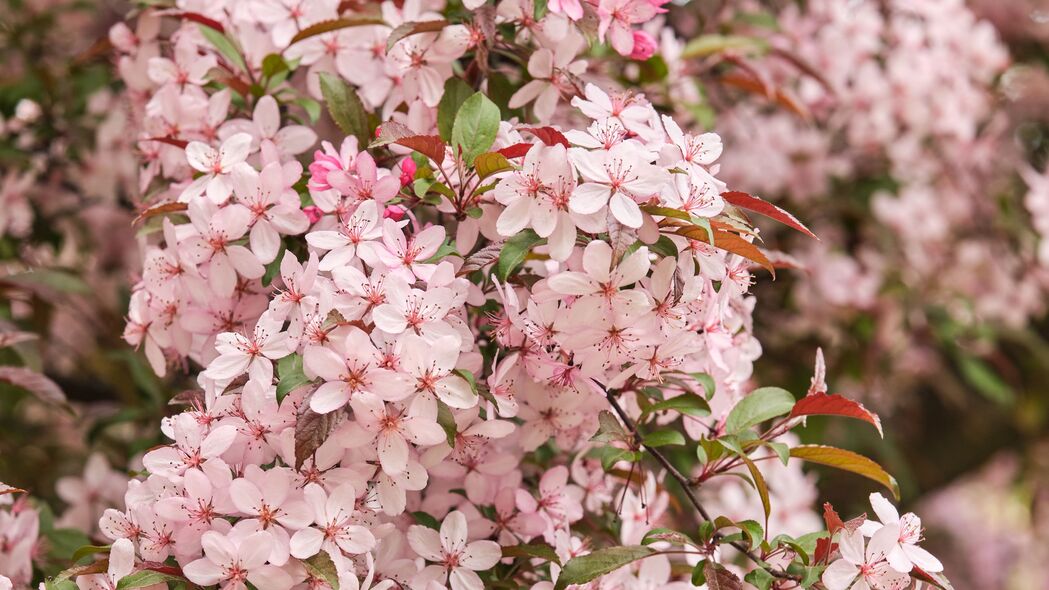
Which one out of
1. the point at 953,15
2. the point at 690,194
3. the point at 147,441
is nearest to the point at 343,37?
the point at 690,194

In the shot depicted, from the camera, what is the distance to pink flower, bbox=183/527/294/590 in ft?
3.22

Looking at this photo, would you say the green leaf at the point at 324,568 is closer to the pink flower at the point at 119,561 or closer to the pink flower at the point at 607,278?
the pink flower at the point at 119,561

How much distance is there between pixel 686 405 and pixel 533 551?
232mm

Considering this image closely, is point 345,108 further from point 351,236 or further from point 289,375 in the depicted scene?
point 289,375

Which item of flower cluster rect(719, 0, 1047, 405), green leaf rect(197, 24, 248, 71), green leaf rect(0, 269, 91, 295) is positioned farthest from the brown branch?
→ flower cluster rect(719, 0, 1047, 405)

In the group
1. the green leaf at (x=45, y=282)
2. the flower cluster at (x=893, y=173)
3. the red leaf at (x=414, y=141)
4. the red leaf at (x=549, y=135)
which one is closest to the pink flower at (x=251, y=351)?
the red leaf at (x=414, y=141)

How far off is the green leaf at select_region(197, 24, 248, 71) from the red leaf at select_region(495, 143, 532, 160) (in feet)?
1.56

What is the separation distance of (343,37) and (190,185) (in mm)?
298

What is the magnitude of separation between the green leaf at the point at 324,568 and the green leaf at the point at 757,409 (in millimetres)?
467

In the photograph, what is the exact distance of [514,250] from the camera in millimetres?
1031

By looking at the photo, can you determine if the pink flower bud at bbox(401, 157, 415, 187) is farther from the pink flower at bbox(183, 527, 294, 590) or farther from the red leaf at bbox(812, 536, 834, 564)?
the red leaf at bbox(812, 536, 834, 564)

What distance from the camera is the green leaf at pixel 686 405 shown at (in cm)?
116

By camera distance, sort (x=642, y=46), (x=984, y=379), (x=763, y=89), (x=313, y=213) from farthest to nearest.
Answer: (x=984, y=379) → (x=763, y=89) → (x=642, y=46) → (x=313, y=213)

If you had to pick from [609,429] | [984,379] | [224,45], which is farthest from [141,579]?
[984,379]
